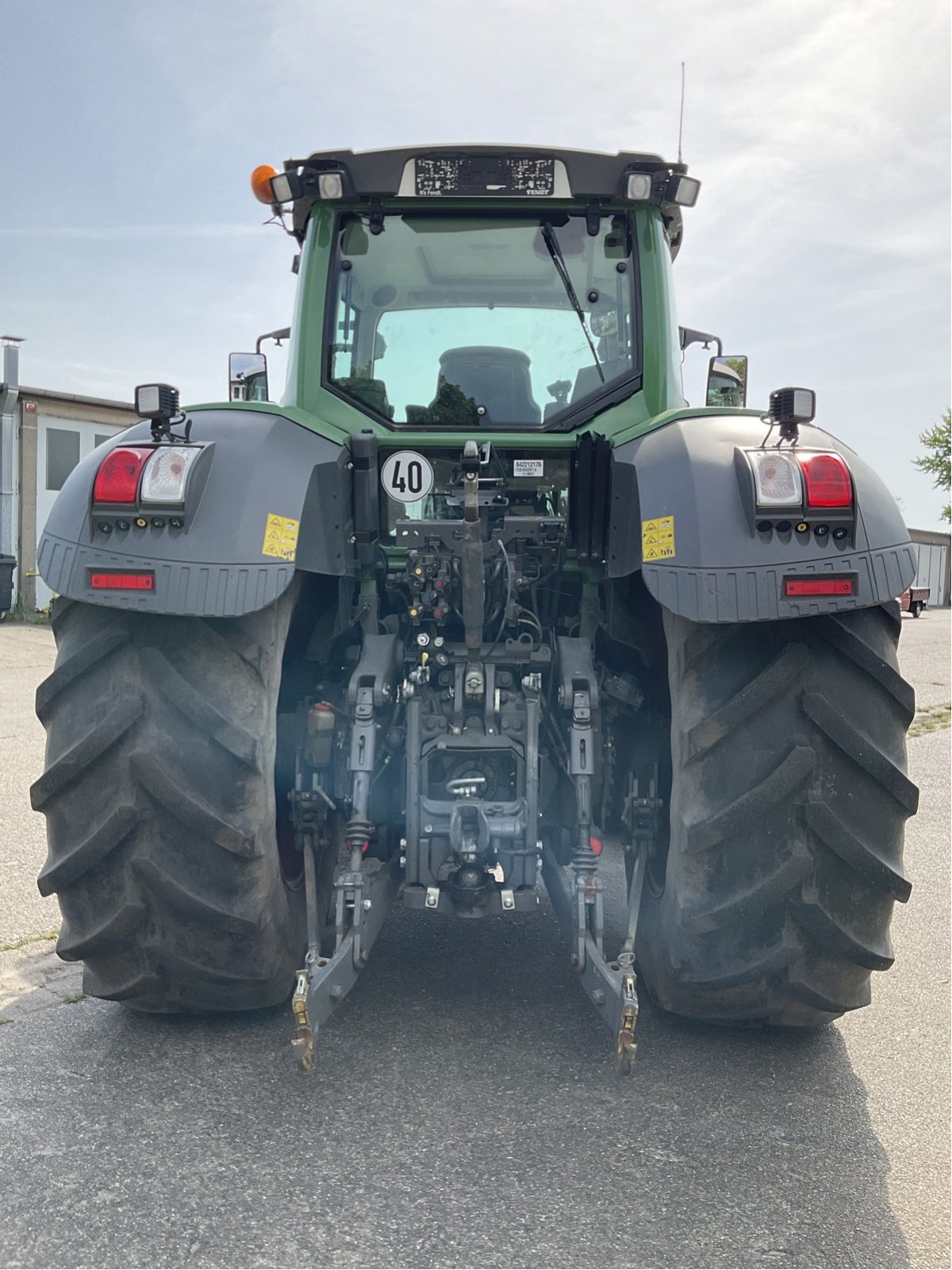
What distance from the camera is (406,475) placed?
320 cm

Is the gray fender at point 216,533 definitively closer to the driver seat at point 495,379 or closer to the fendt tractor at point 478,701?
the fendt tractor at point 478,701

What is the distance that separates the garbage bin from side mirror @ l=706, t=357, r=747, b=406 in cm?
1594

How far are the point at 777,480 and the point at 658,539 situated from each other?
1.01 feet

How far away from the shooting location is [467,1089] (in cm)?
283

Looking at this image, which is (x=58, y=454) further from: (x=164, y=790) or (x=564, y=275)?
(x=164, y=790)

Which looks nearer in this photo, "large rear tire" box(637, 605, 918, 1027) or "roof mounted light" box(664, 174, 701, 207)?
"large rear tire" box(637, 605, 918, 1027)

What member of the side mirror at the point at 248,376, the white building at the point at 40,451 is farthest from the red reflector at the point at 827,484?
the white building at the point at 40,451

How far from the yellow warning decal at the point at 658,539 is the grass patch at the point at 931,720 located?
821cm

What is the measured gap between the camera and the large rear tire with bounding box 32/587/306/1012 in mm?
2754

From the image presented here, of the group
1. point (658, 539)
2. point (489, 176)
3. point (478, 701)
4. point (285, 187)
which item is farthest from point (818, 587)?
point (285, 187)

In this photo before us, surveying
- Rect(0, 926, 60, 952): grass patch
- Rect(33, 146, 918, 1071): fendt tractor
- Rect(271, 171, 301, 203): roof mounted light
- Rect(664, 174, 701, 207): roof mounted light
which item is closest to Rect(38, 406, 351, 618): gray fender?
Rect(33, 146, 918, 1071): fendt tractor

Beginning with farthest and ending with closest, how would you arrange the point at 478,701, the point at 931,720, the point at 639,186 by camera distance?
1. the point at 931,720
2. the point at 639,186
3. the point at 478,701

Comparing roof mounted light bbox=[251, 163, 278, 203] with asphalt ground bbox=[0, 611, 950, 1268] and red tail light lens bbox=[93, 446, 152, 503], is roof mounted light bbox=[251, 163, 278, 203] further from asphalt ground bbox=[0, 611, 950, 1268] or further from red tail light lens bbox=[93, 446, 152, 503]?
asphalt ground bbox=[0, 611, 950, 1268]

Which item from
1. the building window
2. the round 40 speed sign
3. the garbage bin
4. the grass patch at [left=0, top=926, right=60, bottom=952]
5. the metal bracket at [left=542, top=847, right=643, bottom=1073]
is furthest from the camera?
the building window
